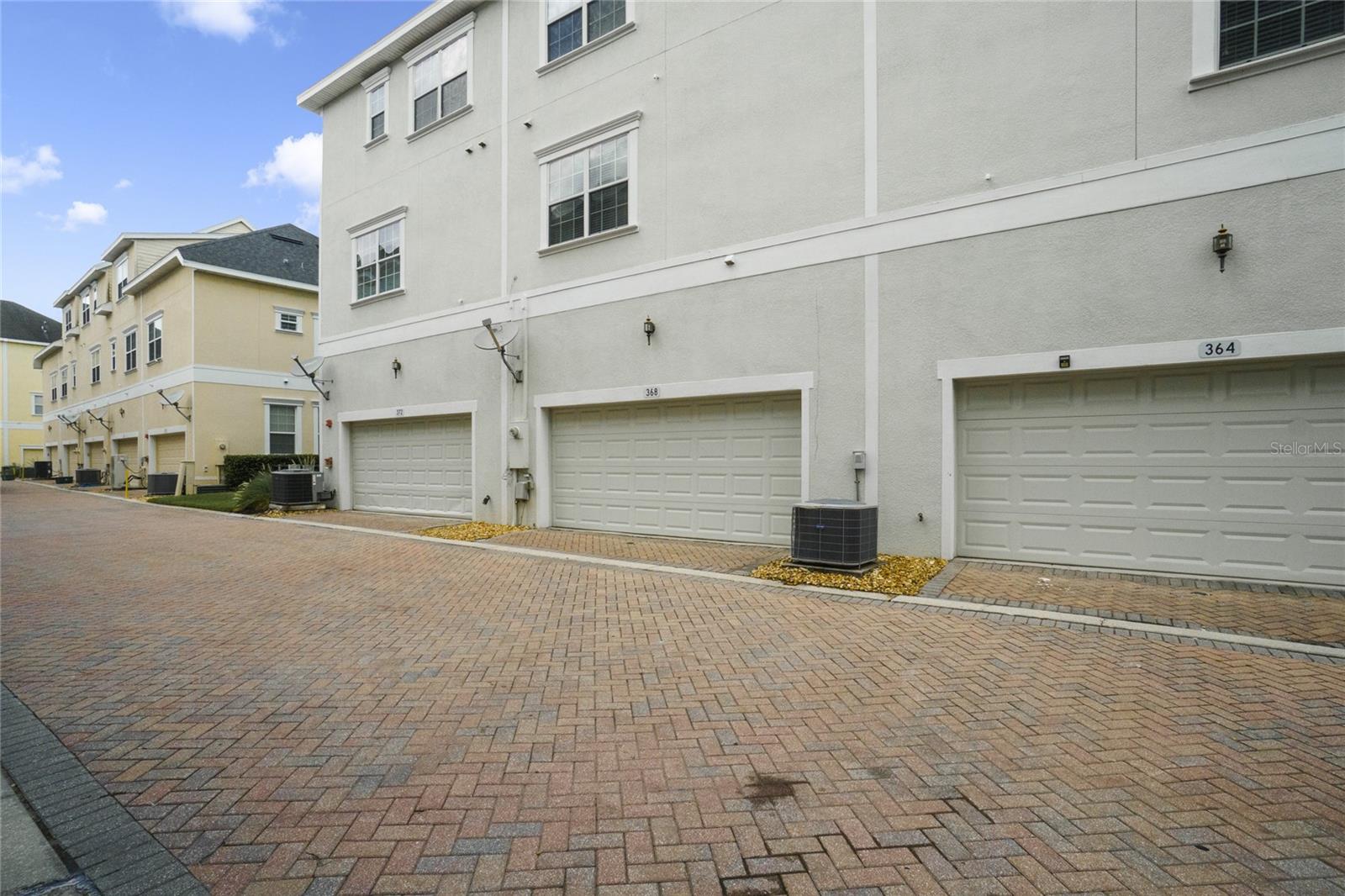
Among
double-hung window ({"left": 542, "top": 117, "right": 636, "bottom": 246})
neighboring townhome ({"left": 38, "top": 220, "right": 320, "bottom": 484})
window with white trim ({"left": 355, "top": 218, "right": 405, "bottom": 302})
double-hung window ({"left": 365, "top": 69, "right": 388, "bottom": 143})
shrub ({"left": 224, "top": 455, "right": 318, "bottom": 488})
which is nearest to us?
double-hung window ({"left": 542, "top": 117, "right": 636, "bottom": 246})

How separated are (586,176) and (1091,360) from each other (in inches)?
344

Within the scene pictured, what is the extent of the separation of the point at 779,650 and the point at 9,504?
26.1 m

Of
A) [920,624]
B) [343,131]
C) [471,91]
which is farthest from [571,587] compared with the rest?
[343,131]

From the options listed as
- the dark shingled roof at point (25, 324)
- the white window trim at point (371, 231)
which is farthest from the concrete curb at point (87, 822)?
the dark shingled roof at point (25, 324)

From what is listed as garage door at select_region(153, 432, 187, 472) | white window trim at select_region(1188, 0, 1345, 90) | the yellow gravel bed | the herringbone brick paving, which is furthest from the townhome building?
garage door at select_region(153, 432, 187, 472)

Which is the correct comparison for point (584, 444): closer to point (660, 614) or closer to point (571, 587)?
point (571, 587)

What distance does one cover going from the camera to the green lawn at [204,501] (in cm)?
1695

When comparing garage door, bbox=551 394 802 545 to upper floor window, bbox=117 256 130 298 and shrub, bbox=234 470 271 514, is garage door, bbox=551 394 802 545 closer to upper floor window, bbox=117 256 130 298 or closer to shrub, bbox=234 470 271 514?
shrub, bbox=234 470 271 514

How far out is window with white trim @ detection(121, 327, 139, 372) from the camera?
88.9 ft

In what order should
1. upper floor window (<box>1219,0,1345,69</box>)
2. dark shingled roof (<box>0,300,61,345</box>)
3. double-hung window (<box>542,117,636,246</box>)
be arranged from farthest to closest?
1. dark shingled roof (<box>0,300,61,345</box>)
2. double-hung window (<box>542,117,636,246</box>)
3. upper floor window (<box>1219,0,1345,69</box>)

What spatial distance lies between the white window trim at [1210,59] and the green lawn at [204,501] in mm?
20060

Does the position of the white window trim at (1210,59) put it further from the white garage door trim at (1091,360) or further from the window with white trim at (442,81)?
the window with white trim at (442,81)

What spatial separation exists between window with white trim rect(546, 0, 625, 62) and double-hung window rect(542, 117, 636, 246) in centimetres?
200

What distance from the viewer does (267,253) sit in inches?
993
